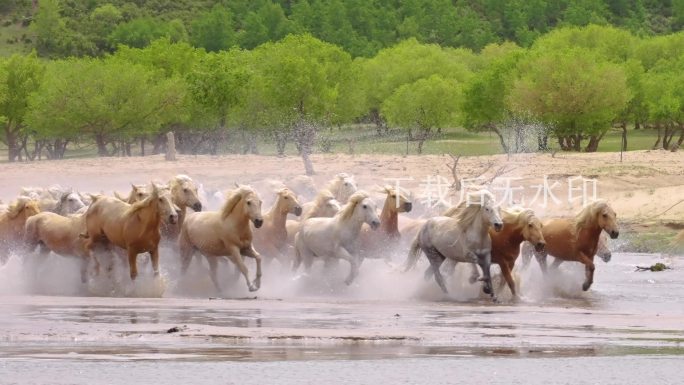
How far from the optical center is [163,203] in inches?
786

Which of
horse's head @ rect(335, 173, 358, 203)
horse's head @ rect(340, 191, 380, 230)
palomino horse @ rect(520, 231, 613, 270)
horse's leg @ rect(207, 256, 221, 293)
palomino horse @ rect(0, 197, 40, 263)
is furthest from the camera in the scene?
horse's head @ rect(335, 173, 358, 203)

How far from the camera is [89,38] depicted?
12769 centimetres

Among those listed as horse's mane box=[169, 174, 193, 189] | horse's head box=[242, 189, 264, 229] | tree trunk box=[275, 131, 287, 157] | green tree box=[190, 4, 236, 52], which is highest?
green tree box=[190, 4, 236, 52]

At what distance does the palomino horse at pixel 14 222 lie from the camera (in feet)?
75.8

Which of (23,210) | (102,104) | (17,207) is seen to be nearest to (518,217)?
(23,210)

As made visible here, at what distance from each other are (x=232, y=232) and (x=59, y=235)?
106 inches

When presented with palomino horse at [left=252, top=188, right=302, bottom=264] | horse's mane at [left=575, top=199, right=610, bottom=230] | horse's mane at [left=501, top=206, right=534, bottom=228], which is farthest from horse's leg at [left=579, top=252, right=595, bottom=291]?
palomino horse at [left=252, top=188, right=302, bottom=264]

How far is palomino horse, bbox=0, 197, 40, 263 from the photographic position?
75.8ft

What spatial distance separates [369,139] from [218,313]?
67891 mm

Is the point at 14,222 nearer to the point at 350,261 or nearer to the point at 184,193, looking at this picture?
the point at 184,193

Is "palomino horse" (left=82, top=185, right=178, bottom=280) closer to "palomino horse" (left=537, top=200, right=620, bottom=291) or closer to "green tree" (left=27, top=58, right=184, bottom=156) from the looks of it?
"palomino horse" (left=537, top=200, right=620, bottom=291)

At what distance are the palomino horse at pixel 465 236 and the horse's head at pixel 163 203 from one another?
359 cm

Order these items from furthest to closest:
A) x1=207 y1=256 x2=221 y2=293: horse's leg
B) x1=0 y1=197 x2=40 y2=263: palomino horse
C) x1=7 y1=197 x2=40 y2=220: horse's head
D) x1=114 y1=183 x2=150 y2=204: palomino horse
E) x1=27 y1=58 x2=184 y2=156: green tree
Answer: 1. x1=27 y1=58 x2=184 y2=156: green tree
2. x1=7 y1=197 x2=40 y2=220: horse's head
3. x1=0 y1=197 x2=40 y2=263: palomino horse
4. x1=114 y1=183 x2=150 y2=204: palomino horse
5. x1=207 y1=256 x2=221 y2=293: horse's leg

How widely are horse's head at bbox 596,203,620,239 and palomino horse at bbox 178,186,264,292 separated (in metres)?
4.82
